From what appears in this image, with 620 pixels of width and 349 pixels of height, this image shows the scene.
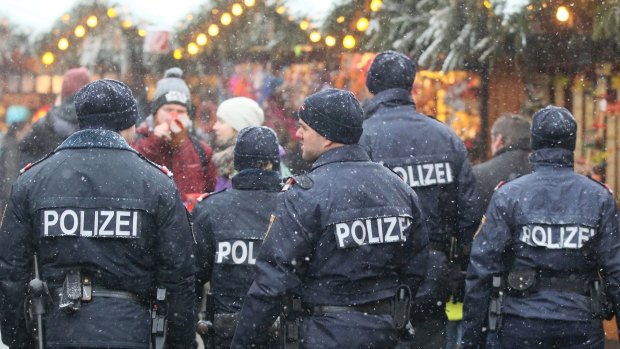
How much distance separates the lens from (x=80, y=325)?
507 centimetres

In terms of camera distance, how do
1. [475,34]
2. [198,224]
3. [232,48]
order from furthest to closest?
[232,48]
[475,34]
[198,224]

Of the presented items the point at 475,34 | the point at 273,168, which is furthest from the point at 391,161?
the point at 475,34

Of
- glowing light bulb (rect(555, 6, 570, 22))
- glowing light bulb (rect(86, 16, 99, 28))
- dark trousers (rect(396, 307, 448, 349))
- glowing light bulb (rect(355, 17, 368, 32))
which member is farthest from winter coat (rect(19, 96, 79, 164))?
glowing light bulb (rect(86, 16, 99, 28))

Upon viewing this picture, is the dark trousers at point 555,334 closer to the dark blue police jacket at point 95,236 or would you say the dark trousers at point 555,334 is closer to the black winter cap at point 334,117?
the black winter cap at point 334,117

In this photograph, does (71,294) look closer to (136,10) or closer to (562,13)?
(562,13)

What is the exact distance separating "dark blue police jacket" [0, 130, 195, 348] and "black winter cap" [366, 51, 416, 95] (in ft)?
7.01

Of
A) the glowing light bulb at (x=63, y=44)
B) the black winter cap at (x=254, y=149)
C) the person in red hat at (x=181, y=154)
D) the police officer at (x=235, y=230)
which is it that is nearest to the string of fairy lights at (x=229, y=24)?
the glowing light bulb at (x=63, y=44)

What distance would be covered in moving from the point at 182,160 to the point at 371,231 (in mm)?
3972

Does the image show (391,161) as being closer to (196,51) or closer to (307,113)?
(307,113)

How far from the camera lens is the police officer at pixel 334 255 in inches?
195

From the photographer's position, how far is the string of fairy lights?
12125mm

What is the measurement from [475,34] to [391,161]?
14.3ft

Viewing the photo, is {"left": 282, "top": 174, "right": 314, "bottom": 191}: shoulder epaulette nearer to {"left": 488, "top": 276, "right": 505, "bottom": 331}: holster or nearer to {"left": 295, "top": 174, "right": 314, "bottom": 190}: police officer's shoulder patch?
{"left": 295, "top": 174, "right": 314, "bottom": 190}: police officer's shoulder patch

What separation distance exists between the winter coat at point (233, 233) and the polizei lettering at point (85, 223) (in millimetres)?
1254
